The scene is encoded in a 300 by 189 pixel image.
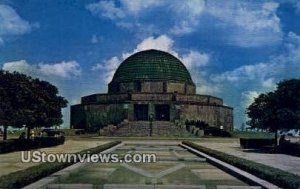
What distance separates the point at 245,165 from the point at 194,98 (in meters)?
47.9

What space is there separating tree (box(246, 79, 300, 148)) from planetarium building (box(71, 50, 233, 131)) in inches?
1294

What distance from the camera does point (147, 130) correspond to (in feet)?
160

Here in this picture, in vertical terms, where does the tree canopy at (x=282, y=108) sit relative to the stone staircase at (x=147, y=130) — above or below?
above

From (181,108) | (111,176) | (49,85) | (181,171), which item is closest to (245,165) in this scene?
(181,171)

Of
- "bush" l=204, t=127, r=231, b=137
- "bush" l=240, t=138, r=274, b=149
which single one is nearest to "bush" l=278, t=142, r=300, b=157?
"bush" l=240, t=138, r=274, b=149

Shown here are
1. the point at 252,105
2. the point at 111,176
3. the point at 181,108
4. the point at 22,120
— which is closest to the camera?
the point at 111,176

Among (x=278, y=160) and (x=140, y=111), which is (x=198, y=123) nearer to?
(x=140, y=111)

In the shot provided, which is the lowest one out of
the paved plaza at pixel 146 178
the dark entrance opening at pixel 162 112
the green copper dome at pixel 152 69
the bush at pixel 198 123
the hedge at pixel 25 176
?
the paved plaza at pixel 146 178

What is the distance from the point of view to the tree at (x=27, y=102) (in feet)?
75.4

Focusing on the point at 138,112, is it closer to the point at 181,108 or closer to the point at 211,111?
the point at 181,108

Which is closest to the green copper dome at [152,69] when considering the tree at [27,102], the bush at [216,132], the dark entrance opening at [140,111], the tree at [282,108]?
the dark entrance opening at [140,111]

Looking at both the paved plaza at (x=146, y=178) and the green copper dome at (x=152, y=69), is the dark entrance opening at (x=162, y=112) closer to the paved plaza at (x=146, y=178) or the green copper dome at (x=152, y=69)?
the green copper dome at (x=152, y=69)

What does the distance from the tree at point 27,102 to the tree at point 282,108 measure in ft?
40.0

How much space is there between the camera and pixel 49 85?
92.1 ft
